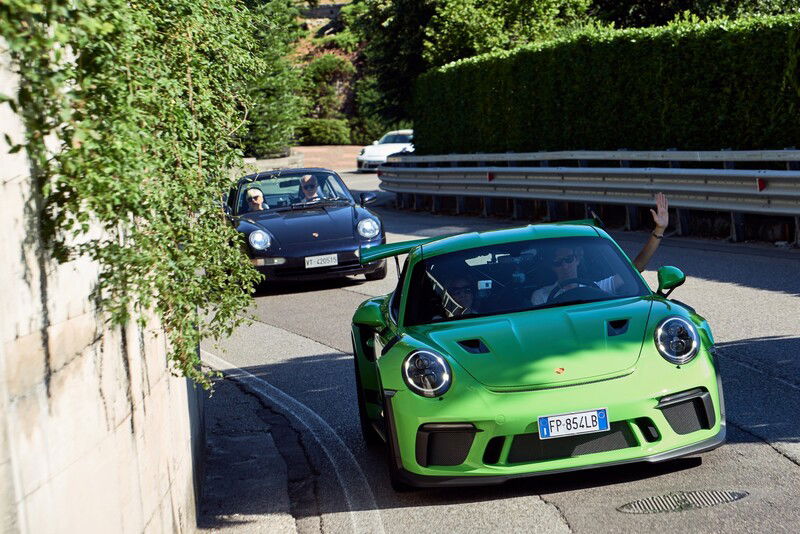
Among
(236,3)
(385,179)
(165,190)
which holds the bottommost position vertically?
(385,179)

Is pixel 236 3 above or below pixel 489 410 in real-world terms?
above

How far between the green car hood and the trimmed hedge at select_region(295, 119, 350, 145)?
54694 mm

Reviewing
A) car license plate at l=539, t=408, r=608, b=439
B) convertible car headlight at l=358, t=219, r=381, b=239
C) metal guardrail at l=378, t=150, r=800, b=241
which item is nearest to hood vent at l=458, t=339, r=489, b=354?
car license plate at l=539, t=408, r=608, b=439

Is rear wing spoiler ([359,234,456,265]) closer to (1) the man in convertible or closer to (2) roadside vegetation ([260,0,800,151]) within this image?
(1) the man in convertible

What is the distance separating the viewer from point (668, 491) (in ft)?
19.7

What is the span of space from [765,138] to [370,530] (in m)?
A: 12.4

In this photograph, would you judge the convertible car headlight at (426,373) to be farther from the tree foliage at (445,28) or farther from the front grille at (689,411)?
the tree foliage at (445,28)

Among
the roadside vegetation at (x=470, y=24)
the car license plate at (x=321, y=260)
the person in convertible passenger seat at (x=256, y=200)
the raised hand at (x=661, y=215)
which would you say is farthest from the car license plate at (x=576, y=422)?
the roadside vegetation at (x=470, y=24)

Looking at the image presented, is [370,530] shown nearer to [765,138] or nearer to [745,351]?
[745,351]

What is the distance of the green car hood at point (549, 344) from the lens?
6.09 metres

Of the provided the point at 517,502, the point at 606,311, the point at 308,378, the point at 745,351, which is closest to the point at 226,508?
the point at 517,502

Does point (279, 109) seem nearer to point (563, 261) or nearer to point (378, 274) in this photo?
point (378, 274)

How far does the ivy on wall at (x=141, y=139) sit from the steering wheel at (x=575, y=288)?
5.90 ft

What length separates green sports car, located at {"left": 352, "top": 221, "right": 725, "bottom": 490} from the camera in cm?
596
